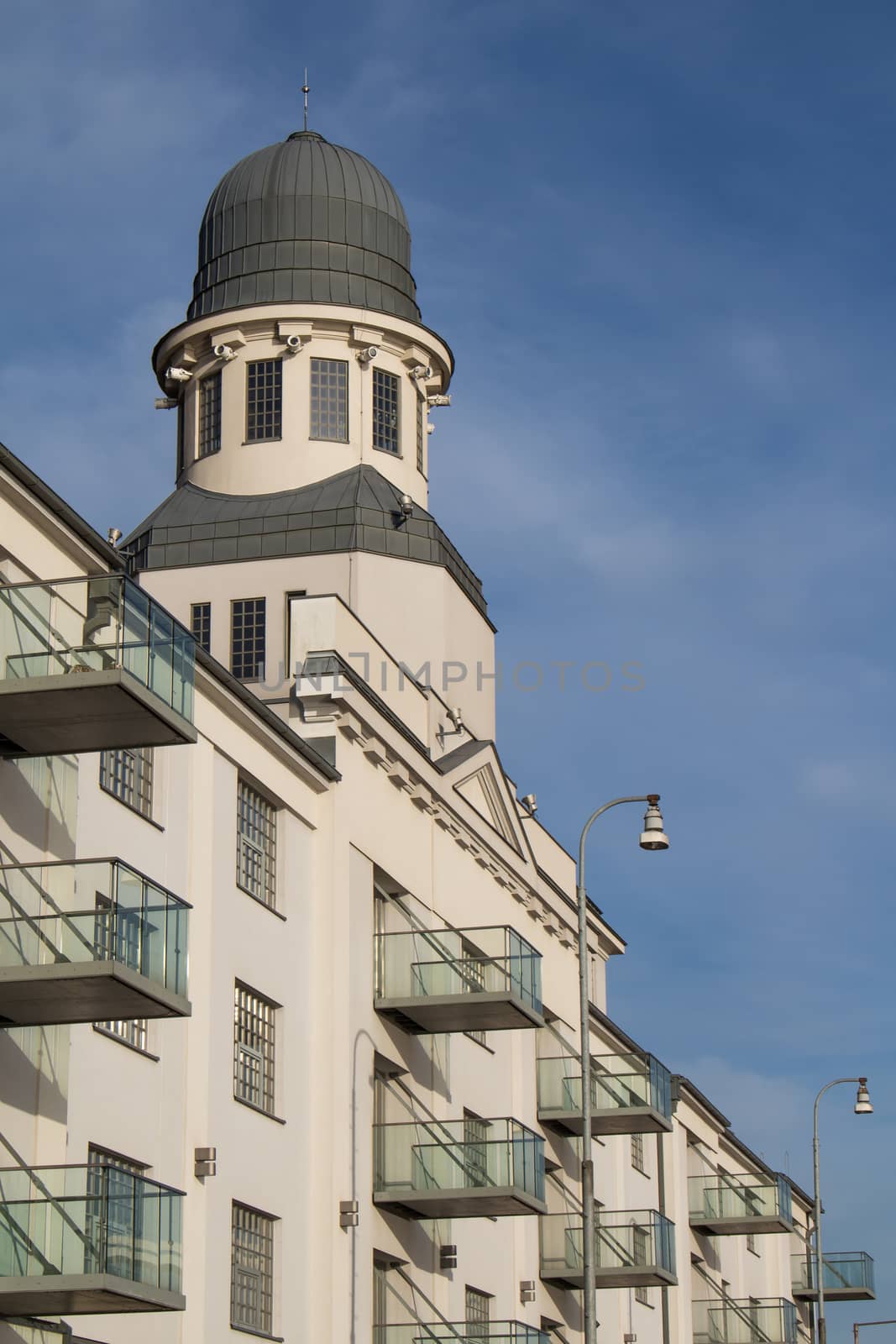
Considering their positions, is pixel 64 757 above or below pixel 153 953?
above

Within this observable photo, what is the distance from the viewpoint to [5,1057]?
22.8m

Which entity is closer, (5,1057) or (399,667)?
(5,1057)

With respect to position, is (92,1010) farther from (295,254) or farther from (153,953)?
(295,254)

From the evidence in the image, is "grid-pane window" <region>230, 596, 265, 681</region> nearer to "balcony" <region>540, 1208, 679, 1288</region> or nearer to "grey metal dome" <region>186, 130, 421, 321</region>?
"grey metal dome" <region>186, 130, 421, 321</region>

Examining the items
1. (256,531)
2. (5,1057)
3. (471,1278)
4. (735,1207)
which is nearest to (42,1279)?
(5,1057)

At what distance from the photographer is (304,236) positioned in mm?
44688

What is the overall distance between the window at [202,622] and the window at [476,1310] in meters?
12.4

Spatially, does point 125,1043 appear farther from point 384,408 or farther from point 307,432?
point 384,408

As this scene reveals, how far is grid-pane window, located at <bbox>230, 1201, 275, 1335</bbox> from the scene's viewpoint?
92.5ft

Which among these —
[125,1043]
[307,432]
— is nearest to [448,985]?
[125,1043]

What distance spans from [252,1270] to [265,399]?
1978cm

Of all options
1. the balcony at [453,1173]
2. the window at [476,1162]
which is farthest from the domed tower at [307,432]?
the window at [476,1162]

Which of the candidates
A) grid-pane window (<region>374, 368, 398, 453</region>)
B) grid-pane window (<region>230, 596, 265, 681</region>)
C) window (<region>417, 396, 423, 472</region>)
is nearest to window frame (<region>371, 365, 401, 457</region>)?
grid-pane window (<region>374, 368, 398, 453</region>)

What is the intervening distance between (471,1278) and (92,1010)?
16590 millimetres
